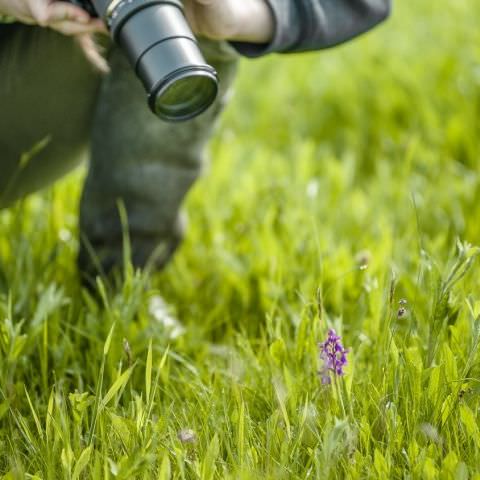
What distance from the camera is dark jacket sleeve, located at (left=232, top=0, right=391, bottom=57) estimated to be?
150 centimetres

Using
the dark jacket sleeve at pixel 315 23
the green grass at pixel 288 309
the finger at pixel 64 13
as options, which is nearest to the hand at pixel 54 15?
the finger at pixel 64 13

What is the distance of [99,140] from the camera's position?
5.61 ft

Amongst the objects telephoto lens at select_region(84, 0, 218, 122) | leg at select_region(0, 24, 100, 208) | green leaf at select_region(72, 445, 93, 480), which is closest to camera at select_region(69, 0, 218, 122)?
telephoto lens at select_region(84, 0, 218, 122)

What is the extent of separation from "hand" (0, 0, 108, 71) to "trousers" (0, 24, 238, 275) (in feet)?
0.49

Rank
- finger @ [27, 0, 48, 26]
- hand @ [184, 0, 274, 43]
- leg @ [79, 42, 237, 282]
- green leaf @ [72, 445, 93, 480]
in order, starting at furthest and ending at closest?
leg @ [79, 42, 237, 282], hand @ [184, 0, 274, 43], finger @ [27, 0, 48, 26], green leaf @ [72, 445, 93, 480]

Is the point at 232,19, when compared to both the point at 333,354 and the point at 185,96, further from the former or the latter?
the point at 333,354

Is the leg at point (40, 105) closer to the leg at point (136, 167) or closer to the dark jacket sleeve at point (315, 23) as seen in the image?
the leg at point (136, 167)

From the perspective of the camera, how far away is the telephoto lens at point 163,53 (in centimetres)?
122

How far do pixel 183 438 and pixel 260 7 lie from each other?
620 millimetres

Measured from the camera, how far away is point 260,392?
4.54ft

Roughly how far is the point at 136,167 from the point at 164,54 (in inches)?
21.3

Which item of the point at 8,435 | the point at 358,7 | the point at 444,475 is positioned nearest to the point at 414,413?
the point at 444,475

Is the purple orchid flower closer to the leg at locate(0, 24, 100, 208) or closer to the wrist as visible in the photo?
the wrist

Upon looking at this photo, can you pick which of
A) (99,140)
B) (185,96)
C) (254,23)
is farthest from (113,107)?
(185,96)
